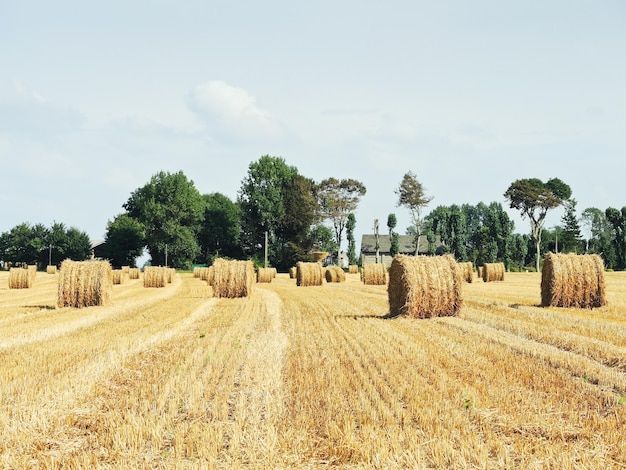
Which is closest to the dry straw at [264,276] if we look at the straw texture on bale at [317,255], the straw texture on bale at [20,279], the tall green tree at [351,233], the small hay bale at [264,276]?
the small hay bale at [264,276]

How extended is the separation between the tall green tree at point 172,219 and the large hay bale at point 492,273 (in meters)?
45.0

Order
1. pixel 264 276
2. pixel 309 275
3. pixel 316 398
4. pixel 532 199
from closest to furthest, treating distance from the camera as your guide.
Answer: pixel 316 398 < pixel 309 275 < pixel 264 276 < pixel 532 199

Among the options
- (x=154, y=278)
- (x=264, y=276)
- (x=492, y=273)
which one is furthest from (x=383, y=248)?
(x=154, y=278)

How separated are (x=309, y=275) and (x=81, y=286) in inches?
655

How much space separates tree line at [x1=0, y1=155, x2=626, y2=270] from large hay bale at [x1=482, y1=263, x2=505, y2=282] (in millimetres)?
32741

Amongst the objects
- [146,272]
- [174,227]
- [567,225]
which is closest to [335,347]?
[146,272]

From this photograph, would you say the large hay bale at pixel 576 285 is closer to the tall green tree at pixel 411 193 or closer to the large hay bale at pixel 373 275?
the large hay bale at pixel 373 275

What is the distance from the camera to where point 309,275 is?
32.9 meters

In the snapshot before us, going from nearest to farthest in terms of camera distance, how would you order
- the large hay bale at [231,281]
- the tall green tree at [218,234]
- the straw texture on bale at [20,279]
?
the large hay bale at [231,281] < the straw texture on bale at [20,279] < the tall green tree at [218,234]

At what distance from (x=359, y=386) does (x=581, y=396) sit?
2.30 m

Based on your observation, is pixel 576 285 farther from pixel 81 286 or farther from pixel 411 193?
pixel 411 193

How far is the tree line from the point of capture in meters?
71.5

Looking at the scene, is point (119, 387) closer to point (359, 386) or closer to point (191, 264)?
point (359, 386)

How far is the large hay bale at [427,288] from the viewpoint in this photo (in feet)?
44.7
